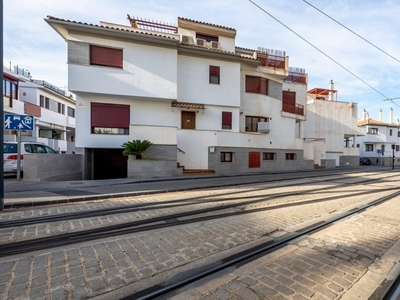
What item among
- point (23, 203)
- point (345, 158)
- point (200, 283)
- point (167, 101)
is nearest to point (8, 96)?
point (167, 101)

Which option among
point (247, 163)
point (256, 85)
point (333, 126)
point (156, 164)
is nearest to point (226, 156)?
point (247, 163)

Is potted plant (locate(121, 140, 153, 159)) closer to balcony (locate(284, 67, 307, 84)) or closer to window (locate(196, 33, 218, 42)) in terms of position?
window (locate(196, 33, 218, 42))

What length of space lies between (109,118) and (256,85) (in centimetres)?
1365

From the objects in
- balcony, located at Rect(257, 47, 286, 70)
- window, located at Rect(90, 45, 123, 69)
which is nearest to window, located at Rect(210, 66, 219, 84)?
balcony, located at Rect(257, 47, 286, 70)

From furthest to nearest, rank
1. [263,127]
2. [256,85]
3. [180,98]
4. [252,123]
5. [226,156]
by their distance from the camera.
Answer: [256,85]
[252,123]
[263,127]
[226,156]
[180,98]

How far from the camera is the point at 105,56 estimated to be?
16.0 m

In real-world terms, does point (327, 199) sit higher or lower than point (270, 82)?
lower

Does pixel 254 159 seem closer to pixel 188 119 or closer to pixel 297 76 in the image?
pixel 188 119

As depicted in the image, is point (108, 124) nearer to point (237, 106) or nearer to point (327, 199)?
point (237, 106)

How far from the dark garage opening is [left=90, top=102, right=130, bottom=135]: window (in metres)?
2.41

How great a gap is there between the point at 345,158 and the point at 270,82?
17.7 m

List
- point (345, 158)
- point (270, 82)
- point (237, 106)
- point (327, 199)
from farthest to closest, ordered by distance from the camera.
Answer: point (345, 158), point (270, 82), point (237, 106), point (327, 199)

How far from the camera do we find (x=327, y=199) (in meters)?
8.55

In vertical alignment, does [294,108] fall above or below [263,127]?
above
